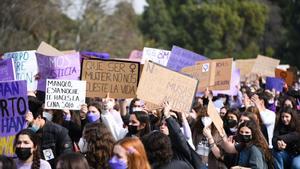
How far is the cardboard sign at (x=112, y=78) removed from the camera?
35.8 feet

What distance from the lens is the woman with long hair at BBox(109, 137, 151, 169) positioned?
5746 mm

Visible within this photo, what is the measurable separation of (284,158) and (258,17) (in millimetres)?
58818

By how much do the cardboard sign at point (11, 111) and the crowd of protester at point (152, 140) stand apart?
11cm

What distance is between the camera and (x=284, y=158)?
349 inches

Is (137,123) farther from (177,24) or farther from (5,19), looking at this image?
(177,24)

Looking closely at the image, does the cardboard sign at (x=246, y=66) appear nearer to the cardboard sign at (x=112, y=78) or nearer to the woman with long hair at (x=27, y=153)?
the cardboard sign at (x=112, y=78)

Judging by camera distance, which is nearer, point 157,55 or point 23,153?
point 23,153

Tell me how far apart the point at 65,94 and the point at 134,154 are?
4.18 m

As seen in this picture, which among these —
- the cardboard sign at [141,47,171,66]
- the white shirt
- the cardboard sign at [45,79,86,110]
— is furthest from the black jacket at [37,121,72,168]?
the cardboard sign at [141,47,171,66]

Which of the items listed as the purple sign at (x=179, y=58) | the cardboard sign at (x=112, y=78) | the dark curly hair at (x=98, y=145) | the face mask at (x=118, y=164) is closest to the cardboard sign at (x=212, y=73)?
the purple sign at (x=179, y=58)

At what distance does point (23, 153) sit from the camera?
6.60 meters

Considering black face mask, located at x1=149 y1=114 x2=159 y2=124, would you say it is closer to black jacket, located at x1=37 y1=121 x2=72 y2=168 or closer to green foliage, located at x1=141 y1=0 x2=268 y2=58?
black jacket, located at x1=37 y1=121 x2=72 y2=168

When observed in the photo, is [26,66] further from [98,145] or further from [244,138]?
[98,145]

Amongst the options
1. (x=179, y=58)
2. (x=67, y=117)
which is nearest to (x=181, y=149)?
(x=67, y=117)
